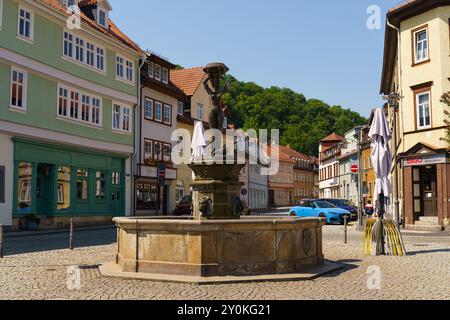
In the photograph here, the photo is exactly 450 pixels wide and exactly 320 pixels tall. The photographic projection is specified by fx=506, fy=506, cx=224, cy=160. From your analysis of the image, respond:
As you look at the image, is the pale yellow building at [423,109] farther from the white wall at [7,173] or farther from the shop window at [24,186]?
the white wall at [7,173]

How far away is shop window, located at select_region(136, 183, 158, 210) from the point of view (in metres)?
36.3

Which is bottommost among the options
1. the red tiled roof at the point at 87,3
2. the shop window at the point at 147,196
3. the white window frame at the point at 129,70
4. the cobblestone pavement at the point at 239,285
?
the cobblestone pavement at the point at 239,285

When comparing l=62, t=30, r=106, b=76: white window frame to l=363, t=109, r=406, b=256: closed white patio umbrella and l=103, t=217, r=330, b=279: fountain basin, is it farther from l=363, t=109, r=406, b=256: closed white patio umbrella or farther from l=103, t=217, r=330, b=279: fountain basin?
l=103, t=217, r=330, b=279: fountain basin

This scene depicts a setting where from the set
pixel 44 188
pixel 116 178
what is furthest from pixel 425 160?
pixel 44 188

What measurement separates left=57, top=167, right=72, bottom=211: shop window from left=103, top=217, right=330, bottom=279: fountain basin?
61.8 feet

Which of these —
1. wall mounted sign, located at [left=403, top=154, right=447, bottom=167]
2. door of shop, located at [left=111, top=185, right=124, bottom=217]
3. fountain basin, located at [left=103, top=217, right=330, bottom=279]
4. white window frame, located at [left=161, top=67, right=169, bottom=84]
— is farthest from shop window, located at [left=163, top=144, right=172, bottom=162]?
fountain basin, located at [left=103, top=217, right=330, bottom=279]

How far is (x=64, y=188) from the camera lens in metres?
28.5

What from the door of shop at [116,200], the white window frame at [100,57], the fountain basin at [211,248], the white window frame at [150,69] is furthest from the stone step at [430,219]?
the white window frame at [150,69]

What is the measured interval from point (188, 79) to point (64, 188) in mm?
21995

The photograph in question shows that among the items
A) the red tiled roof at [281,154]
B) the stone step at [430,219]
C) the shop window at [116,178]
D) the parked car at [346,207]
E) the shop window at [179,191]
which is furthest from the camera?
the red tiled roof at [281,154]

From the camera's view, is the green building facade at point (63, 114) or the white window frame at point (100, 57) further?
the white window frame at point (100, 57)

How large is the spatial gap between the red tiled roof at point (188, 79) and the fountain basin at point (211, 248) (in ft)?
118

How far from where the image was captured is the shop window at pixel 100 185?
3162 cm

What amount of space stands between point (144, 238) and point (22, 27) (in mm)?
18942
